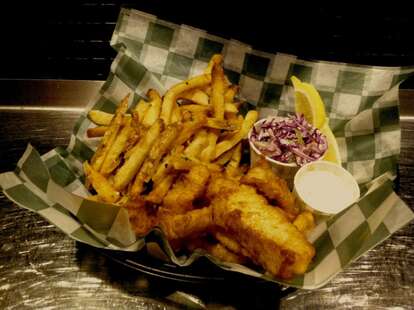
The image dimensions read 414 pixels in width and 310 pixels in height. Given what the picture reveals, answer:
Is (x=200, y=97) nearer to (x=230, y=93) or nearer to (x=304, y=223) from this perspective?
(x=230, y=93)

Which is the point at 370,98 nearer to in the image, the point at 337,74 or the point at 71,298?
the point at 337,74

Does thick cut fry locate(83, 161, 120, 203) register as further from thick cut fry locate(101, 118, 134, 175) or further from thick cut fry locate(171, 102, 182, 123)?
thick cut fry locate(171, 102, 182, 123)

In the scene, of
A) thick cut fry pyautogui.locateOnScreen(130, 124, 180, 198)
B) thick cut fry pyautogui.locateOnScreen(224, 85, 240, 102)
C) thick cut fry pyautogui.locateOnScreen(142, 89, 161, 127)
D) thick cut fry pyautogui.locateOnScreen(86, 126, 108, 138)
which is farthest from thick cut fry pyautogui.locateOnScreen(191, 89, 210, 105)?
thick cut fry pyautogui.locateOnScreen(86, 126, 108, 138)

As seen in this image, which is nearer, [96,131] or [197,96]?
[96,131]

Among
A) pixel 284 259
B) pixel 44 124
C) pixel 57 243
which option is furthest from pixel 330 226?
pixel 44 124

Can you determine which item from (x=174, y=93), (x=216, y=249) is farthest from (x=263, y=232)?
(x=174, y=93)

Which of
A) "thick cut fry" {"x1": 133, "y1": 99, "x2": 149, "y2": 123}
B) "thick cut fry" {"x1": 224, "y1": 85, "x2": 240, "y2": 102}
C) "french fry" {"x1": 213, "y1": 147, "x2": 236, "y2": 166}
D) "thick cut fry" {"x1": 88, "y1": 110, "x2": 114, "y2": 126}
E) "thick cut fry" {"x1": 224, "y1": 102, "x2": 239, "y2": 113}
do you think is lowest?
"thick cut fry" {"x1": 88, "y1": 110, "x2": 114, "y2": 126}
